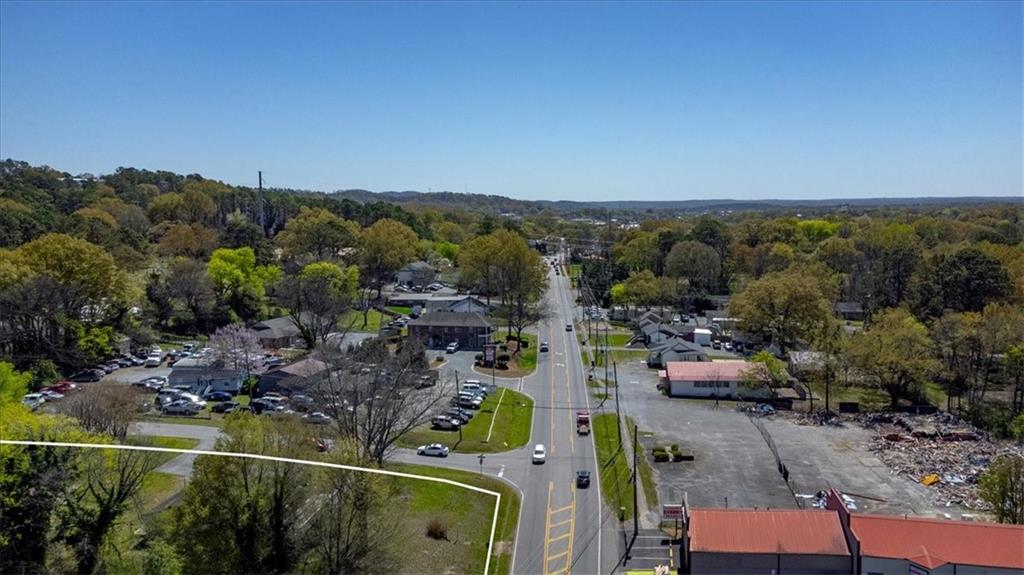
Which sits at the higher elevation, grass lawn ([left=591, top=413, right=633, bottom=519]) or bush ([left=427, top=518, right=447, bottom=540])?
bush ([left=427, top=518, right=447, bottom=540])

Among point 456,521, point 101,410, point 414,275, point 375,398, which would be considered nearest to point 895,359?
point 456,521

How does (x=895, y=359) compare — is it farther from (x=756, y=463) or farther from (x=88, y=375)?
(x=88, y=375)

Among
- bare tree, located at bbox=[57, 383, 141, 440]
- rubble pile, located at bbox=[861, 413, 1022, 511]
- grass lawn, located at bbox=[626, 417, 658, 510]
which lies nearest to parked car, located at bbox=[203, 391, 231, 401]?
bare tree, located at bbox=[57, 383, 141, 440]

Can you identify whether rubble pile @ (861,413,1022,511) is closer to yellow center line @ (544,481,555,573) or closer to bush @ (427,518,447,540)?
yellow center line @ (544,481,555,573)

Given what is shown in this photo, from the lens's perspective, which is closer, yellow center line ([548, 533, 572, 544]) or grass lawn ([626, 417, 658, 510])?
yellow center line ([548, 533, 572, 544])

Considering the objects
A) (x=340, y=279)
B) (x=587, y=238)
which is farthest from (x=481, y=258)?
(x=587, y=238)

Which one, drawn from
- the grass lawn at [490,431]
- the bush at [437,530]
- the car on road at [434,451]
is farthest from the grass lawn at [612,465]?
the car on road at [434,451]
